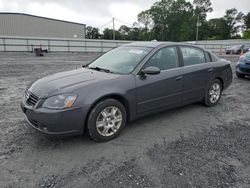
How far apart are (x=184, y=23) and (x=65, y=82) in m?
81.9

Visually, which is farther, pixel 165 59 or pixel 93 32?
pixel 93 32

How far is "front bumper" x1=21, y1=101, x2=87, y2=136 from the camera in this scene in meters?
2.82

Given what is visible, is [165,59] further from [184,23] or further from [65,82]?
[184,23]

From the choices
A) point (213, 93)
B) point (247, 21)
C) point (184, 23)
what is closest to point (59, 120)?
point (213, 93)

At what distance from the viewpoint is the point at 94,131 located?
3.12 metres

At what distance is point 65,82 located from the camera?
3225 mm

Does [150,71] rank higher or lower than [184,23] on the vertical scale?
lower

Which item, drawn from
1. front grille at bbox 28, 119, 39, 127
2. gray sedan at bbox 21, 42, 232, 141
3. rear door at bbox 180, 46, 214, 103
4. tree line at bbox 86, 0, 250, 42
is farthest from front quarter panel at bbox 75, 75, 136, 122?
tree line at bbox 86, 0, 250, 42

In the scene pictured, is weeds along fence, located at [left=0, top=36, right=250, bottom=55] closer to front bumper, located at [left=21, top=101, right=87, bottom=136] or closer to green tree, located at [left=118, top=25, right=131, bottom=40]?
front bumper, located at [left=21, top=101, right=87, bottom=136]

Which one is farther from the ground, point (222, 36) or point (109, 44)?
point (222, 36)

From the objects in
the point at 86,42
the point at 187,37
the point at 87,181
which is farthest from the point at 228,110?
the point at 187,37

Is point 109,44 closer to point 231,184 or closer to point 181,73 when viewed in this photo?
point 181,73

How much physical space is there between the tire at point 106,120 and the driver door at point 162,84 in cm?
40

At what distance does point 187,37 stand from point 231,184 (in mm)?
79117
